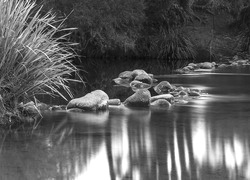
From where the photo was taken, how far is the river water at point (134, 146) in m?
6.84

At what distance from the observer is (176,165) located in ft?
23.6

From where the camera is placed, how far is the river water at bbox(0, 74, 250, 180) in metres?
6.84

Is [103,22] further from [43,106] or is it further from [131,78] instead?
[43,106]

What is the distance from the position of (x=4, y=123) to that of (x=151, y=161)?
325cm

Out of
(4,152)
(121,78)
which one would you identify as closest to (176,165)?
(4,152)

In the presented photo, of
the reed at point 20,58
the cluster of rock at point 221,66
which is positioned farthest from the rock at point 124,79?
the reed at point 20,58

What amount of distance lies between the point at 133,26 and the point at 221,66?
5470 millimetres

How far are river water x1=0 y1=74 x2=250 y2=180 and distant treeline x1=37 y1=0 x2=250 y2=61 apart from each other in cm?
1414

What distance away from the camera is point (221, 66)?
2633 centimetres

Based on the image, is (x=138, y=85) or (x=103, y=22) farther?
(x=103, y=22)

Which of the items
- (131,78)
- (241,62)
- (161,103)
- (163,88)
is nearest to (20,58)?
(161,103)

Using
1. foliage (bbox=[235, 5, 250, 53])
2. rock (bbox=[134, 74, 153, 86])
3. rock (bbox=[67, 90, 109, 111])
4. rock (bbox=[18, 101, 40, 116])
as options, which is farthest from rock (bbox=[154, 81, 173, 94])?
foliage (bbox=[235, 5, 250, 53])

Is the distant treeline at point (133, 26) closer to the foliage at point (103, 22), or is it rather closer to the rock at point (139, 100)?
the foliage at point (103, 22)

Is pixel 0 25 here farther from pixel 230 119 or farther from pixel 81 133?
pixel 230 119
